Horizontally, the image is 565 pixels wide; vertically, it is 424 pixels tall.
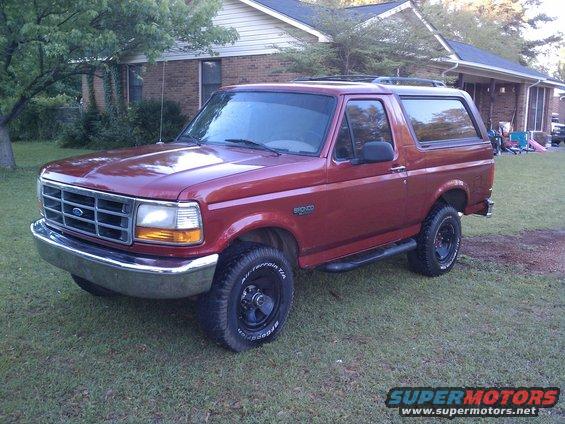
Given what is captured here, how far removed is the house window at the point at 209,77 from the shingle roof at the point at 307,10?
245cm

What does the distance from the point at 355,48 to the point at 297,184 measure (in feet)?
31.8

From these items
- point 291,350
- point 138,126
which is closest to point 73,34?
point 138,126

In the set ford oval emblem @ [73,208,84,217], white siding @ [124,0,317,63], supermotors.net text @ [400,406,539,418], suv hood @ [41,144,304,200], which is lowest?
supermotors.net text @ [400,406,539,418]

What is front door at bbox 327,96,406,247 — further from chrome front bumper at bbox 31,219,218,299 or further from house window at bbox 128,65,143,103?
house window at bbox 128,65,143,103

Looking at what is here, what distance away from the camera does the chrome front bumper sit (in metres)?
3.74

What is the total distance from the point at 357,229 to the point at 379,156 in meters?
0.71

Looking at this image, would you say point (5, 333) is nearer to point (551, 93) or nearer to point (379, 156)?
point (379, 156)

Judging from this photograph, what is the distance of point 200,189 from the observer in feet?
12.5

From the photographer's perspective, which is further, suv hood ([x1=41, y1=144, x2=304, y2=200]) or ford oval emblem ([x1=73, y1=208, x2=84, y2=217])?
ford oval emblem ([x1=73, y1=208, x2=84, y2=217])

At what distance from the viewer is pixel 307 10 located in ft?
55.1

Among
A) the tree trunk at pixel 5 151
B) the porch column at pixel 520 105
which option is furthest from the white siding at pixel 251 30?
the porch column at pixel 520 105

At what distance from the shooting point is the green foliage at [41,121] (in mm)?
23547

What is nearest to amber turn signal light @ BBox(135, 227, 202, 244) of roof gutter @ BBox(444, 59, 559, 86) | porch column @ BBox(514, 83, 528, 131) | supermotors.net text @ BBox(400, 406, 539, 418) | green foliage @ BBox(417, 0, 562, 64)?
supermotors.net text @ BBox(400, 406, 539, 418)

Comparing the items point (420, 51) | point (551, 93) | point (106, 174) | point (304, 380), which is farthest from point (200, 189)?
point (551, 93)
